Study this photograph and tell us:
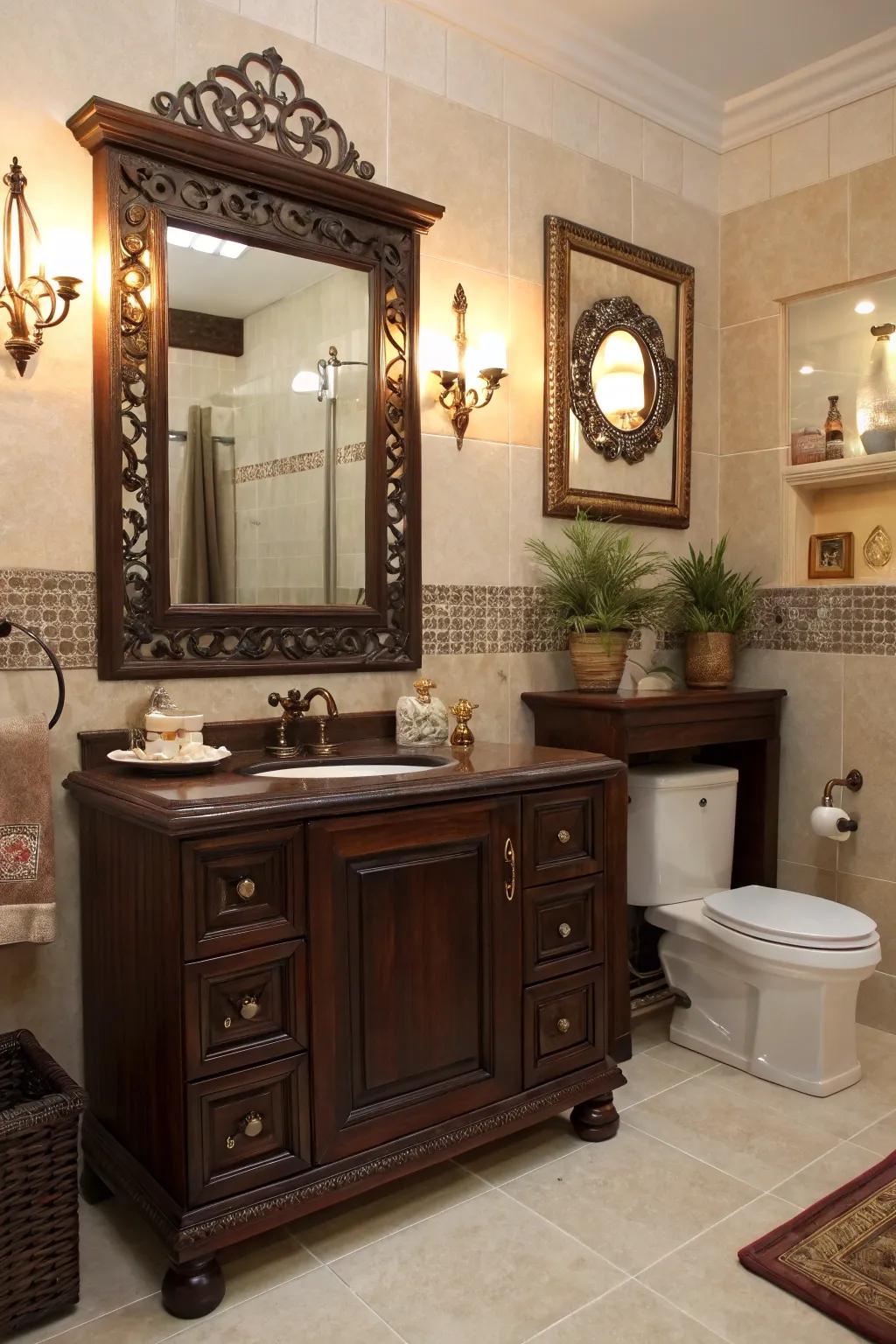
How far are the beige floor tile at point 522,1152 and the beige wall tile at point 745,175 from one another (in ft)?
8.87

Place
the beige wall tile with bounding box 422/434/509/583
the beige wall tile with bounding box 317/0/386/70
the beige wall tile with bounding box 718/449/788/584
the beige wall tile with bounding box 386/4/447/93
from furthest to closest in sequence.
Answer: the beige wall tile with bounding box 718/449/788/584, the beige wall tile with bounding box 422/434/509/583, the beige wall tile with bounding box 386/4/447/93, the beige wall tile with bounding box 317/0/386/70

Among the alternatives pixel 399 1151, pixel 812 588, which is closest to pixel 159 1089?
pixel 399 1151

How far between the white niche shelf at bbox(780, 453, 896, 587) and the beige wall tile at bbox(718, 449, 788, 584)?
3 centimetres

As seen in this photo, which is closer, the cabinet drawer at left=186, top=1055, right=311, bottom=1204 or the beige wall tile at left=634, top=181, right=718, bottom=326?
the cabinet drawer at left=186, top=1055, right=311, bottom=1204

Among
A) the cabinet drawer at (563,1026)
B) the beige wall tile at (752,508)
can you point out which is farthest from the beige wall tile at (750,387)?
the cabinet drawer at (563,1026)

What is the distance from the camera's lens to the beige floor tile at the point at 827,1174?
1989 millimetres

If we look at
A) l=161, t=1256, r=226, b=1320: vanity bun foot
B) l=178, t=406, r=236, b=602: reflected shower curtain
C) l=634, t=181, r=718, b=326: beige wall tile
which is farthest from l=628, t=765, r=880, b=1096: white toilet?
l=634, t=181, r=718, b=326: beige wall tile

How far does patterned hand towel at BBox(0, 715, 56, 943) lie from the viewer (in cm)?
176

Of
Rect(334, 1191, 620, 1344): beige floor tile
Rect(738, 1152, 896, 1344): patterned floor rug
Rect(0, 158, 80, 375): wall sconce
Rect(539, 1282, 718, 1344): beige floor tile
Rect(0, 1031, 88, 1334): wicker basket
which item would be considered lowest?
Rect(334, 1191, 620, 1344): beige floor tile

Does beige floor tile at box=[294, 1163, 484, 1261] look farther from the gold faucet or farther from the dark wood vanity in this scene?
the gold faucet

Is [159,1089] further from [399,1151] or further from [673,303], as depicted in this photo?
[673,303]

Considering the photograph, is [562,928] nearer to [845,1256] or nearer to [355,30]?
[845,1256]

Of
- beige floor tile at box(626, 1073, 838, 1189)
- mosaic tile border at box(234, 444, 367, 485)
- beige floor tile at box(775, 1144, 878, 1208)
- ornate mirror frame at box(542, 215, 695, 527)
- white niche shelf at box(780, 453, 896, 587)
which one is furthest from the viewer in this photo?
white niche shelf at box(780, 453, 896, 587)

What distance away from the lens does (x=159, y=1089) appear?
169 cm
